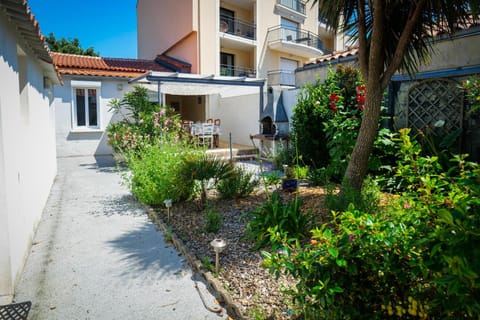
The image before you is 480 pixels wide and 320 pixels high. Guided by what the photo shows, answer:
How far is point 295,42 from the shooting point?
25.6m

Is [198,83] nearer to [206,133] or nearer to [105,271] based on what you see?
[206,133]

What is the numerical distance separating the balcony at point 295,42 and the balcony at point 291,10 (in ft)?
3.53

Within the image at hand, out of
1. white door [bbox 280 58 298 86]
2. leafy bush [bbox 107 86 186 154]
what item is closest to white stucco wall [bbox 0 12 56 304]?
leafy bush [bbox 107 86 186 154]

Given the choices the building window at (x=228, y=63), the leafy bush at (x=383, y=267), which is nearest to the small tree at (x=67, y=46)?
the building window at (x=228, y=63)

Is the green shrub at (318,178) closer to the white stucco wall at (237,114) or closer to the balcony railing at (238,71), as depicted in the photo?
the white stucco wall at (237,114)

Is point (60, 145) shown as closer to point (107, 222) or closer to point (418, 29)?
point (107, 222)

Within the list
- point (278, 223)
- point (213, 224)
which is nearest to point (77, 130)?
point (213, 224)

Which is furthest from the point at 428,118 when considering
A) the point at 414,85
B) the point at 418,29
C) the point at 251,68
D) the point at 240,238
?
the point at 251,68

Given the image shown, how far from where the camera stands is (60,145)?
14703 millimetres

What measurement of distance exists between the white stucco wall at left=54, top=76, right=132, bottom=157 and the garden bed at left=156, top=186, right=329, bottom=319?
10.3 metres

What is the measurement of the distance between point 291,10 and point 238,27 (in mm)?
5278

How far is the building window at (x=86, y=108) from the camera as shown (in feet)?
49.2

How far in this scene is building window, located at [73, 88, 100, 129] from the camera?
1500cm

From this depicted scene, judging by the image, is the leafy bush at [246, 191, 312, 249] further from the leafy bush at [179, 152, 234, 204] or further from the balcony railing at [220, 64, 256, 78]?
the balcony railing at [220, 64, 256, 78]
